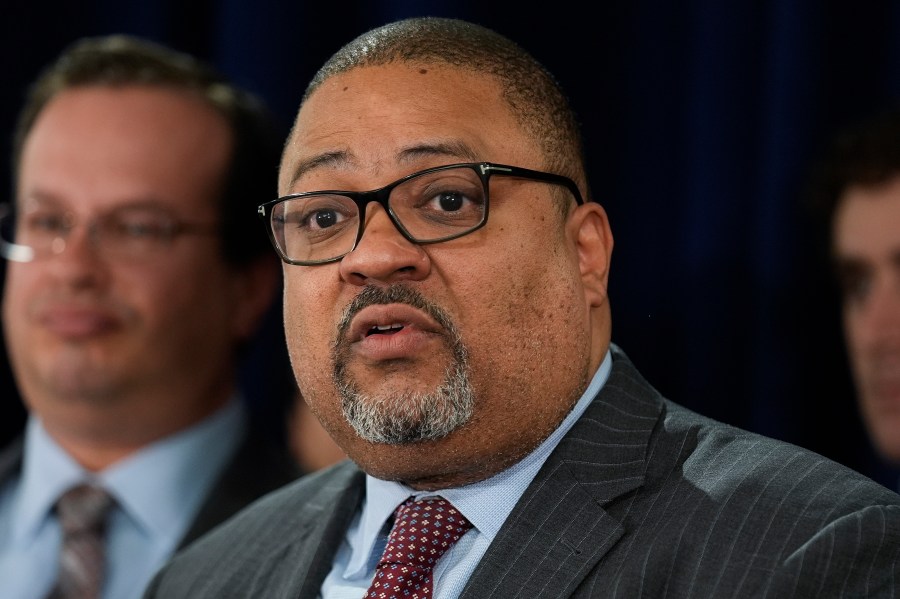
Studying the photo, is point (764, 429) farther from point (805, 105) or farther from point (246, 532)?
point (246, 532)

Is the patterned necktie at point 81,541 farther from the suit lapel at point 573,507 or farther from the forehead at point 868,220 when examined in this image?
the forehead at point 868,220

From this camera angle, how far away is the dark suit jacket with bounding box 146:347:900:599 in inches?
47.9

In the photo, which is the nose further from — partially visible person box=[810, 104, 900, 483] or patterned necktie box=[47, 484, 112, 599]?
patterned necktie box=[47, 484, 112, 599]

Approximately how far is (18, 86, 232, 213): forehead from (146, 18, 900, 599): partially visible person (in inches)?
34.1

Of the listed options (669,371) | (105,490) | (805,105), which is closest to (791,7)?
(805,105)

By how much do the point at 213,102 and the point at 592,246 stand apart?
120cm

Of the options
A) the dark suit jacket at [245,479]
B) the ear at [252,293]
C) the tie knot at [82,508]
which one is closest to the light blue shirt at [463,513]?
the dark suit jacket at [245,479]

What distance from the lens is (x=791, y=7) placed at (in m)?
2.01

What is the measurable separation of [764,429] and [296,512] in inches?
29.7

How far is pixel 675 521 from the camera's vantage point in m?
1.33

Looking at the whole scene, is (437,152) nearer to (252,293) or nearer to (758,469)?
(758,469)

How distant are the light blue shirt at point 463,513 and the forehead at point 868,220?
580mm

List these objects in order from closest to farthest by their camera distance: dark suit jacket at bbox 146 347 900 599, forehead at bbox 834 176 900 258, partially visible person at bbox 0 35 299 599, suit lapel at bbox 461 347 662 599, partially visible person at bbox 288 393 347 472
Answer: dark suit jacket at bbox 146 347 900 599
suit lapel at bbox 461 347 662 599
forehead at bbox 834 176 900 258
partially visible person at bbox 0 35 299 599
partially visible person at bbox 288 393 347 472

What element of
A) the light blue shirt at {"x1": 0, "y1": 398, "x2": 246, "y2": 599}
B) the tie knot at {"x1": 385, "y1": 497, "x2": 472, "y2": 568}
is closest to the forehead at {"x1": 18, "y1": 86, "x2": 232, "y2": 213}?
the light blue shirt at {"x1": 0, "y1": 398, "x2": 246, "y2": 599}
